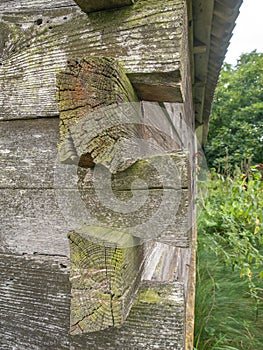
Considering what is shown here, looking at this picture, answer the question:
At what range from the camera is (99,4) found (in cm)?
80

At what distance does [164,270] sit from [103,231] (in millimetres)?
1515

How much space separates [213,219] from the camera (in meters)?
4.14

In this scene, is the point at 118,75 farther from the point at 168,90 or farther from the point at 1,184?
the point at 1,184

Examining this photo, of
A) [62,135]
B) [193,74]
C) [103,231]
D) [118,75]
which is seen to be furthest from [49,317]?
[193,74]

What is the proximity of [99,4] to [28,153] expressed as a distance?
46 centimetres

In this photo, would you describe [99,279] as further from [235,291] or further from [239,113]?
[239,113]

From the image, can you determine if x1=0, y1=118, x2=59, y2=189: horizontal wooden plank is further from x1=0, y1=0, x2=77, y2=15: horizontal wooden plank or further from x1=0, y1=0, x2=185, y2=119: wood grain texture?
x1=0, y1=0, x2=77, y2=15: horizontal wooden plank

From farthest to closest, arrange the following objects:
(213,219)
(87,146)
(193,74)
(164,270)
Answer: (213,219) < (193,74) < (164,270) < (87,146)

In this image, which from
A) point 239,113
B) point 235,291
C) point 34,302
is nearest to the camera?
point 34,302

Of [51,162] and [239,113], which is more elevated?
[239,113]

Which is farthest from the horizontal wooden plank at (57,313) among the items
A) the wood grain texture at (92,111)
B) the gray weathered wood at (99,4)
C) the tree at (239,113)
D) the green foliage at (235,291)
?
the tree at (239,113)

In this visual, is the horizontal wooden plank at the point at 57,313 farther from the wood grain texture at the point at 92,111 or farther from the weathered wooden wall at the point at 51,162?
the wood grain texture at the point at 92,111

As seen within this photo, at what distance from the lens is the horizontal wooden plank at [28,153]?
3.06 feet

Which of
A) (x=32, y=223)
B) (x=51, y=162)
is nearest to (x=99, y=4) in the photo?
(x=51, y=162)
